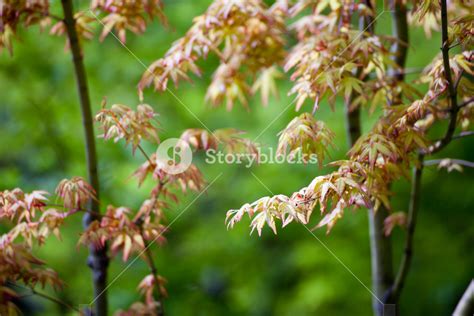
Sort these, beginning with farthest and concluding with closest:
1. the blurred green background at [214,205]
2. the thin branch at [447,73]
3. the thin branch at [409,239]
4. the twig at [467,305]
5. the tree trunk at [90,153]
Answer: the blurred green background at [214,205] < the thin branch at [409,239] < the tree trunk at [90,153] < the twig at [467,305] < the thin branch at [447,73]

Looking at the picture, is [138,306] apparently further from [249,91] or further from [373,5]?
[373,5]

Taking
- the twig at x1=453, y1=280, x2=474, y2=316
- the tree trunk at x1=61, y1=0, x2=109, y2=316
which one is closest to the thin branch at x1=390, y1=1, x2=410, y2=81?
the twig at x1=453, y1=280, x2=474, y2=316

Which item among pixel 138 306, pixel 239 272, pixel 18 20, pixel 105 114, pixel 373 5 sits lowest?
pixel 239 272

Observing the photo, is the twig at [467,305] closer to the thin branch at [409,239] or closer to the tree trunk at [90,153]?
the thin branch at [409,239]

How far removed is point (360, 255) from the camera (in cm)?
243

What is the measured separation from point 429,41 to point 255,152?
5.02 ft

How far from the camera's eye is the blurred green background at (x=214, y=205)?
243 centimetres

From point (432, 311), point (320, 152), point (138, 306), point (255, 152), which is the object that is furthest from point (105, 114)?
point (432, 311)

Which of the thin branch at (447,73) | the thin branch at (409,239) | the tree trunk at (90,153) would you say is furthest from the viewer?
the thin branch at (409,239)

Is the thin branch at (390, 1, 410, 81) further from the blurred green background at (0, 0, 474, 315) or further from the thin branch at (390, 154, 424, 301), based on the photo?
the blurred green background at (0, 0, 474, 315)

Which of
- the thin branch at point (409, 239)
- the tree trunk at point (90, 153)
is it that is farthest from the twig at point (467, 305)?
the tree trunk at point (90, 153)

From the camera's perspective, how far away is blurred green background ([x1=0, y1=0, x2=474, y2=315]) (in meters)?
2.43

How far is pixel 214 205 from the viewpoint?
2781 mm

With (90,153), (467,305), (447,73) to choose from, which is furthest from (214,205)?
(447,73)
